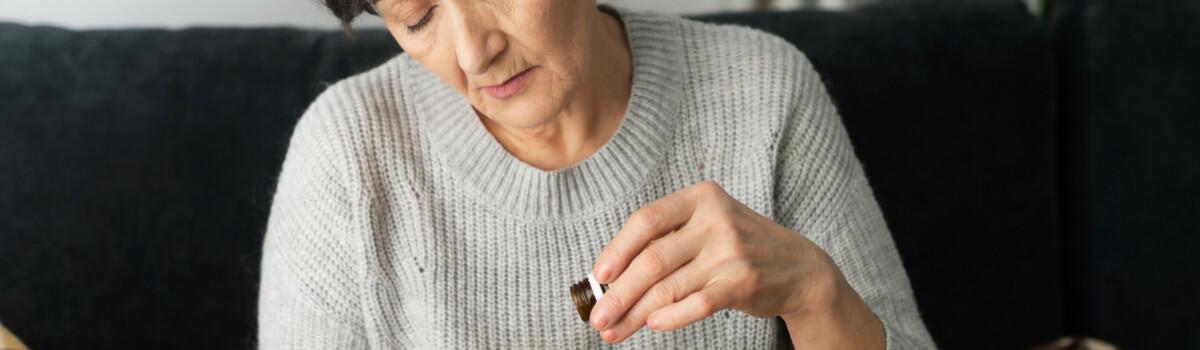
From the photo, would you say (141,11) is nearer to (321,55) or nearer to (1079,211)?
(321,55)

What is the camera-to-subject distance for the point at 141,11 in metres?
1.66

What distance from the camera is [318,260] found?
1.21 meters

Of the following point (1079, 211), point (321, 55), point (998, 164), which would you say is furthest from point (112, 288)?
point (1079, 211)

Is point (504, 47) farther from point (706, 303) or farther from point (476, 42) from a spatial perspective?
point (706, 303)

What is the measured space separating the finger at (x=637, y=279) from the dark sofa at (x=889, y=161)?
2.16 ft

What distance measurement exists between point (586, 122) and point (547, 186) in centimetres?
9

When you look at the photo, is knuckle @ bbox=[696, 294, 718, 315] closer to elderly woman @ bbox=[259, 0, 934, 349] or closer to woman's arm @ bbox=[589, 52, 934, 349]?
woman's arm @ bbox=[589, 52, 934, 349]

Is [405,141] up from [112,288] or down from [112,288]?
up

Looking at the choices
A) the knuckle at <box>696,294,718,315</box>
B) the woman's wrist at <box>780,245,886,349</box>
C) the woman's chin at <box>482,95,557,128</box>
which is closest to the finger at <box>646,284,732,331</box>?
the knuckle at <box>696,294,718,315</box>

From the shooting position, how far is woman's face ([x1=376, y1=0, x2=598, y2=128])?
104 cm

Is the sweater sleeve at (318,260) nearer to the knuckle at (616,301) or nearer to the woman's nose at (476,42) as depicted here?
the woman's nose at (476,42)

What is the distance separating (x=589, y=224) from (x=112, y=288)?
0.58 m

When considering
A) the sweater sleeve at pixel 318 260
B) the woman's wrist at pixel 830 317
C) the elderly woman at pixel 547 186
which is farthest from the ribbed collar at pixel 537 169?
the woman's wrist at pixel 830 317

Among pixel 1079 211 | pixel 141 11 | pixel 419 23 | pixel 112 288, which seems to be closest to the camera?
pixel 419 23
